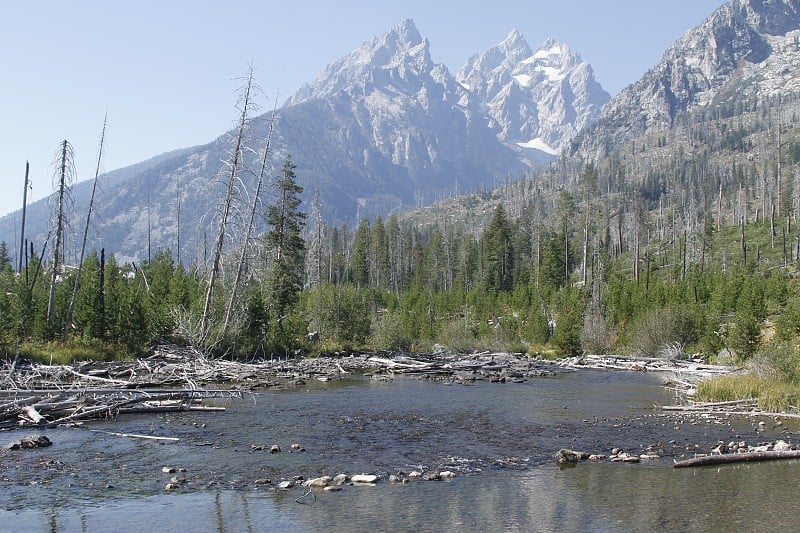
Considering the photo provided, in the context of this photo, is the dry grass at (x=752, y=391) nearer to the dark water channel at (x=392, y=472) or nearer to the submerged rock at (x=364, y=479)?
the dark water channel at (x=392, y=472)

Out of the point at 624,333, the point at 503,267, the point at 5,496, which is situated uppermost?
the point at 503,267

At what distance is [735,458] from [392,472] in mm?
8521

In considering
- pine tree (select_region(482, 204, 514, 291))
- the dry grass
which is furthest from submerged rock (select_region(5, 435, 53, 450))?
pine tree (select_region(482, 204, 514, 291))

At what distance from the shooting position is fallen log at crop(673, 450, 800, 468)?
1550cm

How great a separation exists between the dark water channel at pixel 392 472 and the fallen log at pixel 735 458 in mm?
247

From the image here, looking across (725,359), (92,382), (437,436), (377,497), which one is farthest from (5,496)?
(725,359)

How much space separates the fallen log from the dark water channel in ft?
0.81

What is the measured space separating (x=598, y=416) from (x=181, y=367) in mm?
20764

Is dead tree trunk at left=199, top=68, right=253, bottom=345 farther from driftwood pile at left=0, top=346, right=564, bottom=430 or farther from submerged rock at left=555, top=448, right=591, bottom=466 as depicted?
submerged rock at left=555, top=448, right=591, bottom=466

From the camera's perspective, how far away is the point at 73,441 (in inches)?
699

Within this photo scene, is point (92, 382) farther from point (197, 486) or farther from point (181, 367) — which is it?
point (197, 486)

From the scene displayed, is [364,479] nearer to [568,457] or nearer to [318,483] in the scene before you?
[318,483]

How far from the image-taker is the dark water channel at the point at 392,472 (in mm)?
11695

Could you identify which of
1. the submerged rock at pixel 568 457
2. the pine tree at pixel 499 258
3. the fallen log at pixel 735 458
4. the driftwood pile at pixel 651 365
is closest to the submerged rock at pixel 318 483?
the submerged rock at pixel 568 457
